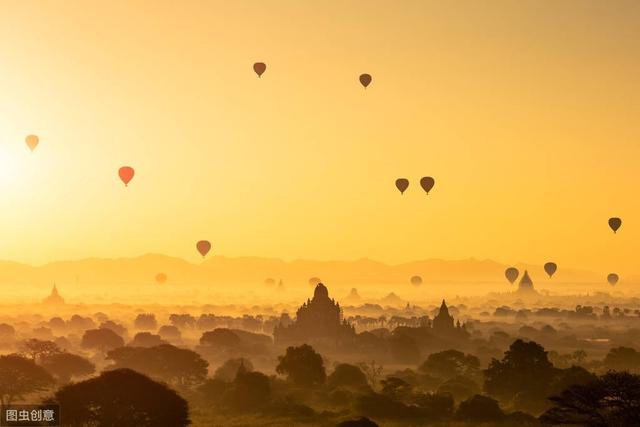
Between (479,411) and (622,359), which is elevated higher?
(622,359)

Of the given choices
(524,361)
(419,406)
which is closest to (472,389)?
(524,361)

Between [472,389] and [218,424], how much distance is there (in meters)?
45.8

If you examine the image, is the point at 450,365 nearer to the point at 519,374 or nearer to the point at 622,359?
the point at 519,374

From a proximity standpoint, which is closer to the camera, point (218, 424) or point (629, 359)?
point (218, 424)

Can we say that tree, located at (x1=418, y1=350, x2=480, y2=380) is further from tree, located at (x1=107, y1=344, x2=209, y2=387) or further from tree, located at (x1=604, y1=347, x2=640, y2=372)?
tree, located at (x1=107, y1=344, x2=209, y2=387)

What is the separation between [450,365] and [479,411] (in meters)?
56.9

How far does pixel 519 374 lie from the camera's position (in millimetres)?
132875

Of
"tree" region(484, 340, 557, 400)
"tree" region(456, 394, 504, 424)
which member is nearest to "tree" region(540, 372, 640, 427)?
"tree" region(456, 394, 504, 424)

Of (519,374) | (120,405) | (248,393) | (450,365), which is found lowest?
(519,374)

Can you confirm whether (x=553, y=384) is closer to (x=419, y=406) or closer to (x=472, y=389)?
(x=472, y=389)

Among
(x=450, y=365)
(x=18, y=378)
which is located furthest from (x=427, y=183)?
(x=18, y=378)

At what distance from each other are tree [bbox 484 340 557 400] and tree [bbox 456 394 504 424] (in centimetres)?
2069

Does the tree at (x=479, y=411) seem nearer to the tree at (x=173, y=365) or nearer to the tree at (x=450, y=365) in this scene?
the tree at (x=450, y=365)

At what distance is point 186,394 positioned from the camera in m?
137
